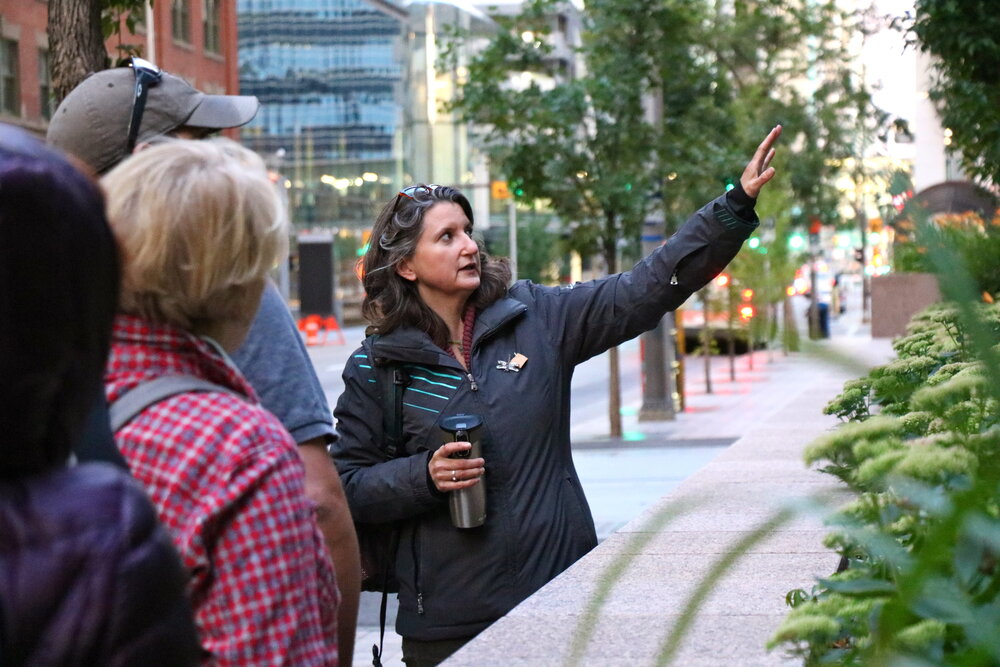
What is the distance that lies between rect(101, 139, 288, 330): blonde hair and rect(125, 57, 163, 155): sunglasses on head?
2.74 ft

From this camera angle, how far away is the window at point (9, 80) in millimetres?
30219

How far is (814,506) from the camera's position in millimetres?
1197

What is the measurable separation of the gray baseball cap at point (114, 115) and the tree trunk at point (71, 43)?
3.37 metres

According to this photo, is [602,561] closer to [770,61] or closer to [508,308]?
[508,308]

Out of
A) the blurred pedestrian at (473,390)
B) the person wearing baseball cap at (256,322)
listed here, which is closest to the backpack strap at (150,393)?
the person wearing baseball cap at (256,322)

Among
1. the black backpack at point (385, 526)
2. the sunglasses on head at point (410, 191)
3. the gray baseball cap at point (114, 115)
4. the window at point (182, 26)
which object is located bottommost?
the black backpack at point (385, 526)

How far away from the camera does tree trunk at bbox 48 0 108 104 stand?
6.00 meters

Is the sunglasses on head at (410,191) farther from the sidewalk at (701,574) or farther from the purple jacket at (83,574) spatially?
the purple jacket at (83,574)

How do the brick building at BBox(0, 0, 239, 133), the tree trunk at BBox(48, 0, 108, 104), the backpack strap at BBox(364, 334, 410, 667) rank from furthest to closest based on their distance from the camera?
1. the brick building at BBox(0, 0, 239, 133)
2. the tree trunk at BBox(48, 0, 108, 104)
3. the backpack strap at BBox(364, 334, 410, 667)

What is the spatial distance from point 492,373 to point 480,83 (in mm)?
13778

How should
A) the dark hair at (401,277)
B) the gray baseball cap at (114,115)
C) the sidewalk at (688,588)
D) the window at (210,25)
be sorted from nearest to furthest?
1. the sidewalk at (688,588)
2. the gray baseball cap at (114,115)
3. the dark hair at (401,277)
4. the window at (210,25)

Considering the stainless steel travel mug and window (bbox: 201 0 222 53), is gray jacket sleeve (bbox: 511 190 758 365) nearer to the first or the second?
the stainless steel travel mug

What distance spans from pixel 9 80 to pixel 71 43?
85.8 ft

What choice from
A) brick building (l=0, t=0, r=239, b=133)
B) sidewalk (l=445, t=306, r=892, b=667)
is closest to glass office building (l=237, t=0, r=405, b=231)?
brick building (l=0, t=0, r=239, b=133)
